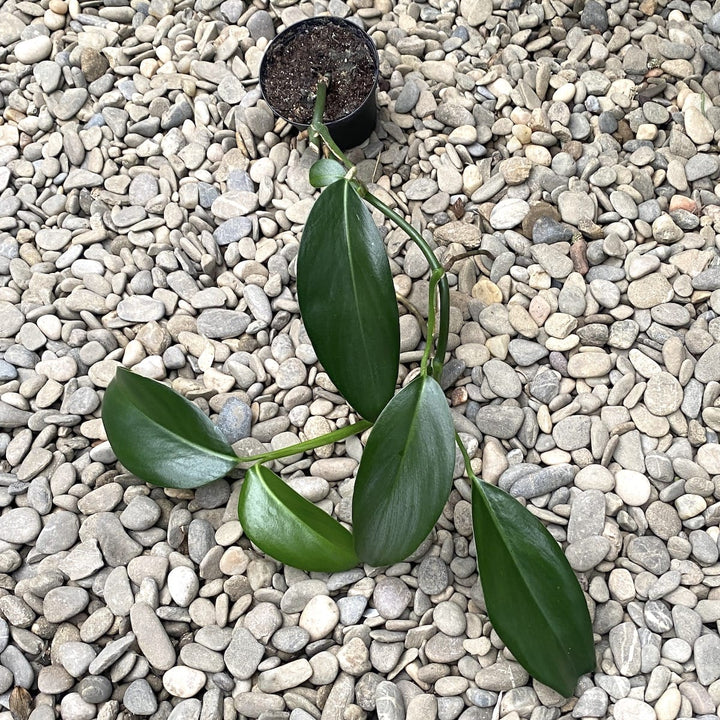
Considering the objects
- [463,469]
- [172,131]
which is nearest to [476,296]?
[463,469]

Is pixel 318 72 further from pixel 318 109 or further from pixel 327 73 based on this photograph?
pixel 318 109

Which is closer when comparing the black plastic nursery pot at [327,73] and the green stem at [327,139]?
the green stem at [327,139]

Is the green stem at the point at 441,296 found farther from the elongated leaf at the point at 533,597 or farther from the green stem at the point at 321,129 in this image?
the elongated leaf at the point at 533,597

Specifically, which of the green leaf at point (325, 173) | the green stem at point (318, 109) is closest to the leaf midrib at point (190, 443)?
the green leaf at point (325, 173)

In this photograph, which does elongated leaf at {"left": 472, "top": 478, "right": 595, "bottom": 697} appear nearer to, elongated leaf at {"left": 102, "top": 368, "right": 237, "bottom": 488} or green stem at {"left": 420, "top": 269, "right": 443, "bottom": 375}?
green stem at {"left": 420, "top": 269, "right": 443, "bottom": 375}

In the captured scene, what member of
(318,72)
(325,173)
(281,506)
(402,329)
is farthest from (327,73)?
(281,506)

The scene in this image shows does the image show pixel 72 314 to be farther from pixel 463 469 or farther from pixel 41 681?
pixel 463 469
